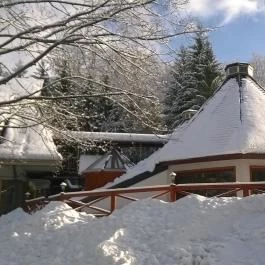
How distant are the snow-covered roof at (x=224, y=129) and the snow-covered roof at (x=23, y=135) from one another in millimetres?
3805

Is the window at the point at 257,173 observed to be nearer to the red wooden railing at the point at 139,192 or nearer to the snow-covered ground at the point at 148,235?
the red wooden railing at the point at 139,192

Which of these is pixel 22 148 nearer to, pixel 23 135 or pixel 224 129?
pixel 23 135

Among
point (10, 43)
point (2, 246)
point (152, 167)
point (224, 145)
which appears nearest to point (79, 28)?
point (10, 43)

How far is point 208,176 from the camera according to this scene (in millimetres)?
15102

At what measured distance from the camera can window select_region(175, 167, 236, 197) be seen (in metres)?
14.6

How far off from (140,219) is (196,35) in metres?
3.71

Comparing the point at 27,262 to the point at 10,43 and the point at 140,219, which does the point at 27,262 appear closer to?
the point at 140,219

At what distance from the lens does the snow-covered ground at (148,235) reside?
24.8 ft

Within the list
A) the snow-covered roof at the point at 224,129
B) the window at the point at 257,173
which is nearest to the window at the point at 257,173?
the window at the point at 257,173

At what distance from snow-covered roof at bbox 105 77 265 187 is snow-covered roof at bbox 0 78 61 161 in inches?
150

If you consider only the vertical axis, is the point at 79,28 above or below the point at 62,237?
above

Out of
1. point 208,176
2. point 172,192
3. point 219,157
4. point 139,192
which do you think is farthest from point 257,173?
point 139,192

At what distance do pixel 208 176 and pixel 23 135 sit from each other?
607 centimetres

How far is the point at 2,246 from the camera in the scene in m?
9.32
